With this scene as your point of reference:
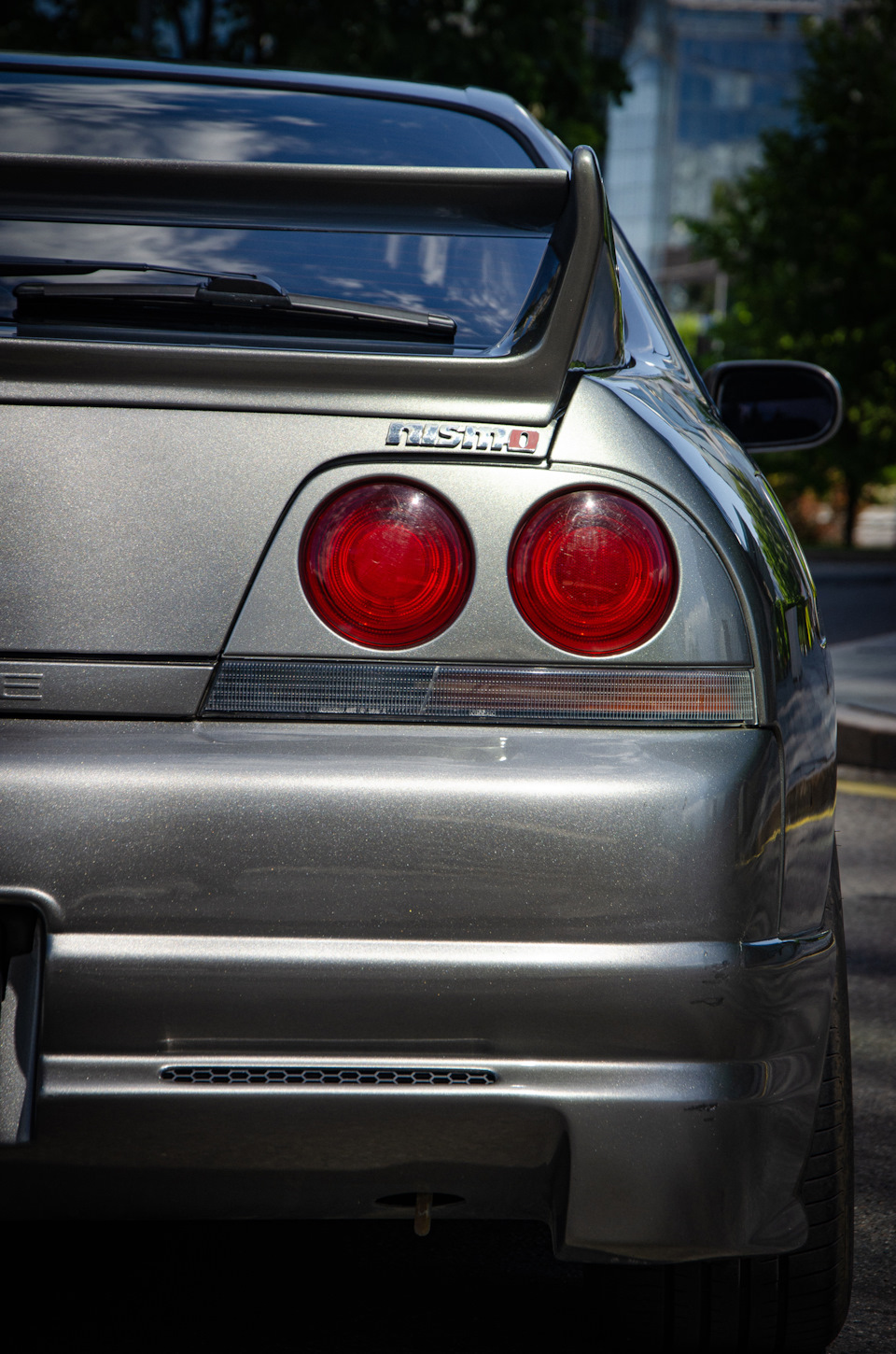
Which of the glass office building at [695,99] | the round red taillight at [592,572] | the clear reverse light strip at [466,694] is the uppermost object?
the round red taillight at [592,572]

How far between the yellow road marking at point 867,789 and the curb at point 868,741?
0.25m

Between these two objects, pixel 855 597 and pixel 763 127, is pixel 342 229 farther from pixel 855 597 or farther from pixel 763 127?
pixel 763 127

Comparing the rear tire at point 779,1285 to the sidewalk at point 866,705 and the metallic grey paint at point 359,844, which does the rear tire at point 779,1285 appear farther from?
the sidewalk at point 866,705

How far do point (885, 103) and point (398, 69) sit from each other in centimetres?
951

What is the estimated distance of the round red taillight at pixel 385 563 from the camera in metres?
1.69

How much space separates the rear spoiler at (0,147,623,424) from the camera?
66.0 inches

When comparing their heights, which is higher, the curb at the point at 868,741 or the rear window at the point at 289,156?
the rear window at the point at 289,156

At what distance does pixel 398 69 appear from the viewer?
16.6 metres

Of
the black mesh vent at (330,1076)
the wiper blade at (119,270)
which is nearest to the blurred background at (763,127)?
the wiper blade at (119,270)

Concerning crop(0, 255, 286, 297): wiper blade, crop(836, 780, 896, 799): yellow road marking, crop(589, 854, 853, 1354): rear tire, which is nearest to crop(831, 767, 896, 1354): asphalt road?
crop(836, 780, 896, 799): yellow road marking

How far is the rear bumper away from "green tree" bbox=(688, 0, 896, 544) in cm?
2242

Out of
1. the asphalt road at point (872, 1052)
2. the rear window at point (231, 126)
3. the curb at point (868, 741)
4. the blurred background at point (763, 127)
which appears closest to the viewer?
the asphalt road at point (872, 1052)

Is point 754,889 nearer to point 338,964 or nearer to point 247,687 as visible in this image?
point 338,964

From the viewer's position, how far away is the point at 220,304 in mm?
1858
